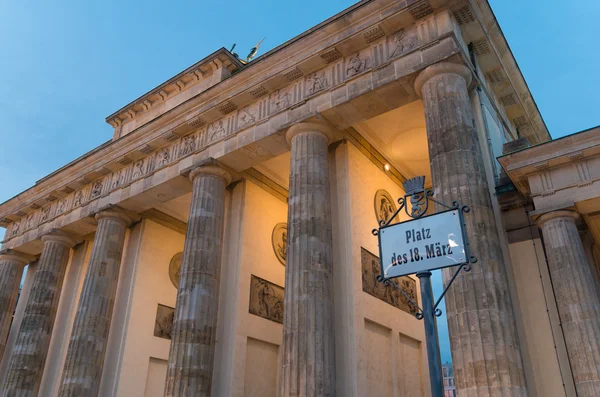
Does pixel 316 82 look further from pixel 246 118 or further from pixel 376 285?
pixel 376 285

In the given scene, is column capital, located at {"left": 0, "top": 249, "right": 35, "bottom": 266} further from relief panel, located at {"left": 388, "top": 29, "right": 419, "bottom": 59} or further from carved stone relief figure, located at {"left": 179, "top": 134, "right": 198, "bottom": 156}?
relief panel, located at {"left": 388, "top": 29, "right": 419, "bottom": 59}

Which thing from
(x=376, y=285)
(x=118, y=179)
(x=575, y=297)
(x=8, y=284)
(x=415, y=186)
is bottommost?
(x=415, y=186)

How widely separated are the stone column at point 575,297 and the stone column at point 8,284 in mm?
22476

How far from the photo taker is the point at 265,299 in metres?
16.6

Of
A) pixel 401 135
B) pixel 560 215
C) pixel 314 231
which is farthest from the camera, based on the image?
pixel 401 135

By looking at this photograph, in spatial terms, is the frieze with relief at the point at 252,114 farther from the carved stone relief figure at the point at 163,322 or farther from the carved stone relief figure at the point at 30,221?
the carved stone relief figure at the point at 163,322

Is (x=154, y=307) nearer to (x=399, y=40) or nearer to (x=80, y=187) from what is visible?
(x=80, y=187)

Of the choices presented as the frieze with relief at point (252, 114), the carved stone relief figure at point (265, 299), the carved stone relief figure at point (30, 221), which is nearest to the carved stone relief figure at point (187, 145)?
the frieze with relief at point (252, 114)

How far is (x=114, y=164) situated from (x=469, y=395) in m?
15.5

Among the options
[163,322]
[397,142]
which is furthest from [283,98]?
[163,322]

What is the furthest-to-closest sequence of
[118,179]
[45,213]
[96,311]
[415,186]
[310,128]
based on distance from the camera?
[45,213]
[118,179]
[96,311]
[310,128]
[415,186]

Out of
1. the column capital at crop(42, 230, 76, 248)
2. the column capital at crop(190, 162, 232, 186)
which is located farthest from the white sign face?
the column capital at crop(42, 230, 76, 248)

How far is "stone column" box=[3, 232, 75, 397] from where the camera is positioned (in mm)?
18922

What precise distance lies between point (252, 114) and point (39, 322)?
12564 mm
